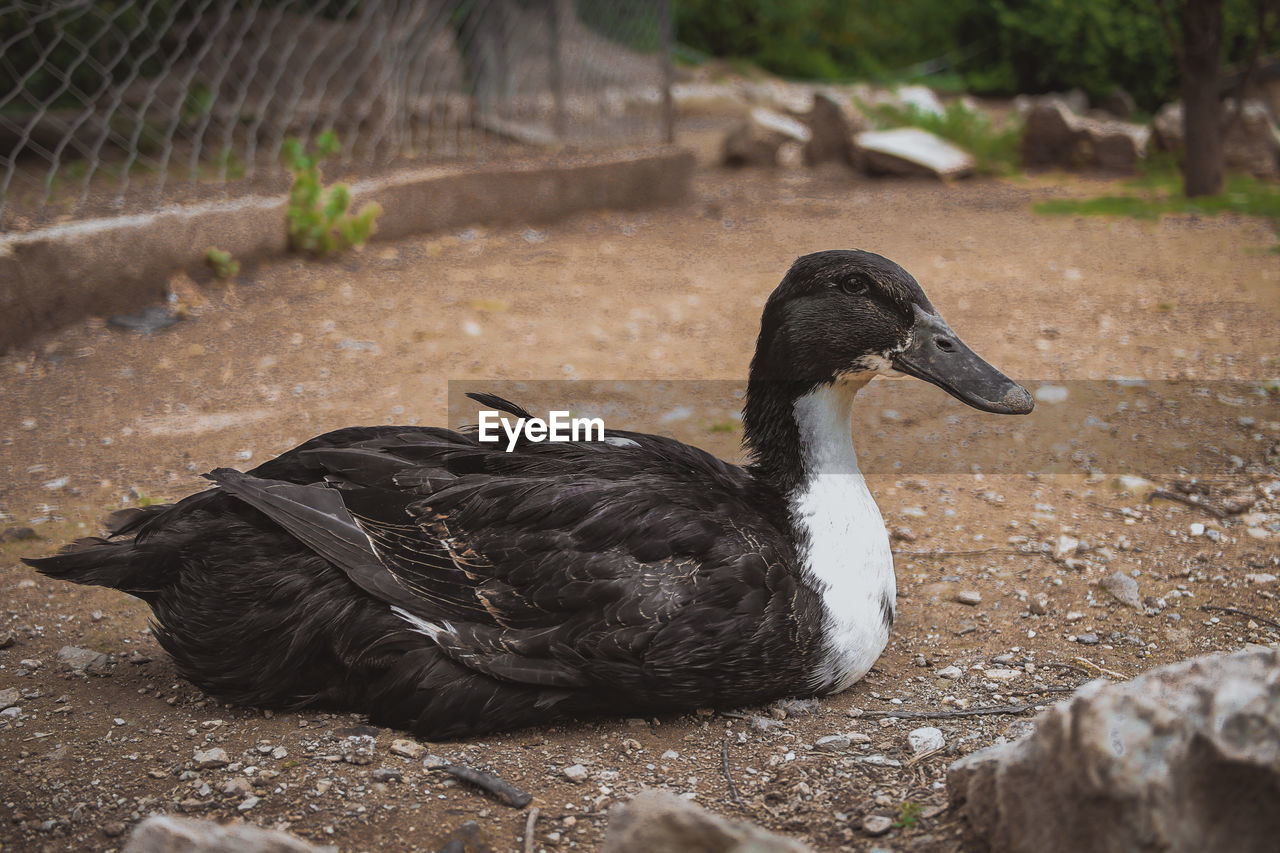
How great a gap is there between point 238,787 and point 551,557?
2.95 ft

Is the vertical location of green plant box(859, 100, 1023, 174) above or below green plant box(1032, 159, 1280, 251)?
above

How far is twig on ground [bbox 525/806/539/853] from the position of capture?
8.01 feet

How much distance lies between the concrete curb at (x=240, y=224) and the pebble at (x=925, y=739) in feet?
15.7

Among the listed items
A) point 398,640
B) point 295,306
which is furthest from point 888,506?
point 295,306

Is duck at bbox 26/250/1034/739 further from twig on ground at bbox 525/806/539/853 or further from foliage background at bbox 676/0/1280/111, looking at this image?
foliage background at bbox 676/0/1280/111

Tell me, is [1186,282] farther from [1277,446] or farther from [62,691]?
[62,691]

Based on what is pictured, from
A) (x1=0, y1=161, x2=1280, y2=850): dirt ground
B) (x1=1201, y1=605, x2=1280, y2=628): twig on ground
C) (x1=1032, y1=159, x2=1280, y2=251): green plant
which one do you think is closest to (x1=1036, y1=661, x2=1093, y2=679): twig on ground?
(x1=0, y1=161, x2=1280, y2=850): dirt ground

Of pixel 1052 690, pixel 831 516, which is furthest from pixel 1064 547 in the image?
pixel 831 516

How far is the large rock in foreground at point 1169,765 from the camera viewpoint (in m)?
1.76

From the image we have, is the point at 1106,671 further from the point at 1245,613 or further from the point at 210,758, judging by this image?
the point at 210,758

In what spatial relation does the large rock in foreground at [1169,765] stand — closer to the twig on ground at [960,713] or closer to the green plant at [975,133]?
the twig on ground at [960,713]

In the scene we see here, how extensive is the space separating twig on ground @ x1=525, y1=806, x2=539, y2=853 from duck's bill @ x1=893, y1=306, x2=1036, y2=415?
59.4 inches

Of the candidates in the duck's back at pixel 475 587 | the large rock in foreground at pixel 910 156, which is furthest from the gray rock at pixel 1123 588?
the large rock in foreground at pixel 910 156

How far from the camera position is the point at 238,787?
2643mm
